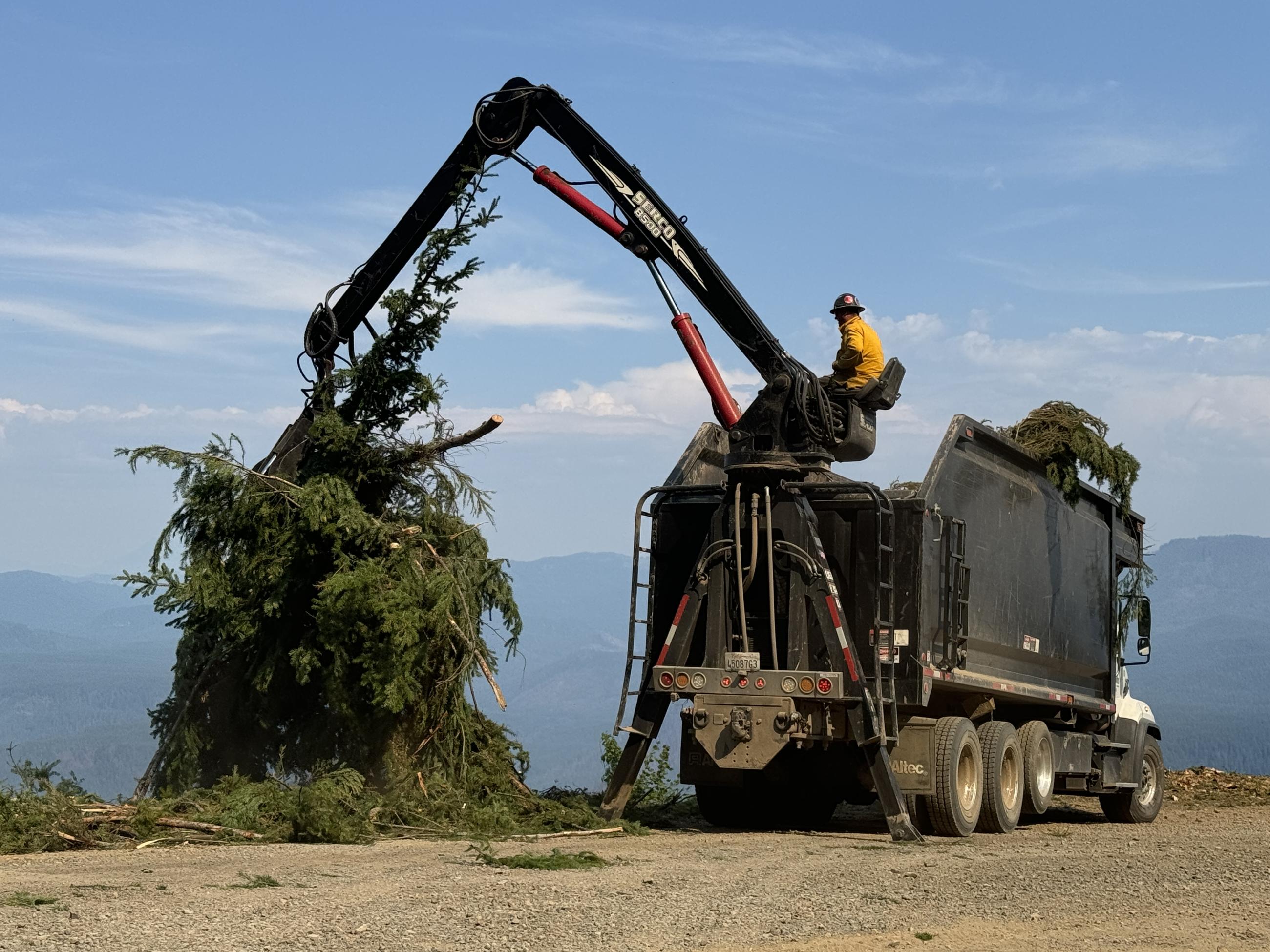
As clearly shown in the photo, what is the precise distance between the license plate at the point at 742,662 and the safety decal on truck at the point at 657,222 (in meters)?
3.54

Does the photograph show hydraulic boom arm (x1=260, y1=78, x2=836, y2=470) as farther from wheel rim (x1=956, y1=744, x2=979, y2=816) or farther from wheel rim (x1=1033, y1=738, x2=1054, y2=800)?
wheel rim (x1=1033, y1=738, x2=1054, y2=800)

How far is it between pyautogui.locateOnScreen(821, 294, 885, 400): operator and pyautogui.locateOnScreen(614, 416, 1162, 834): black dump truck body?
2.89ft

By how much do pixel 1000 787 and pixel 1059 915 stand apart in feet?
18.1

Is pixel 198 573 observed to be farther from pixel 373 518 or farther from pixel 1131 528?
pixel 1131 528

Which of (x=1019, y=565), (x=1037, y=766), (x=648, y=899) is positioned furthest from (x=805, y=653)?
(x=648, y=899)

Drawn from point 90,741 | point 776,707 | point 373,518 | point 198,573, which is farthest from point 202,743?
point 90,741

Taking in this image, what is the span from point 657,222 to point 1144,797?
8388 mm

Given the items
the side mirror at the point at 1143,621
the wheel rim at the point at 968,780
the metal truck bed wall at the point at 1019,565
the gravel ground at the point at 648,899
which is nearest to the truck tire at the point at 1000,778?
the wheel rim at the point at 968,780

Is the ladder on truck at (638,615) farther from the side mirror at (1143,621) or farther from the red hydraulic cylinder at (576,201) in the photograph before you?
the side mirror at (1143,621)

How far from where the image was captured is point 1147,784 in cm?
1673

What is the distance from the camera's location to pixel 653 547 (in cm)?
1278

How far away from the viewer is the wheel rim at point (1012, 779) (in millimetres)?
13422

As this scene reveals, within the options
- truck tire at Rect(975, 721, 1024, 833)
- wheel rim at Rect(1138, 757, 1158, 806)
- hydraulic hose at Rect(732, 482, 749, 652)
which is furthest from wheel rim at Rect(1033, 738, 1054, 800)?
hydraulic hose at Rect(732, 482, 749, 652)

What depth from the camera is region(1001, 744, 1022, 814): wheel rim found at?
13422mm
